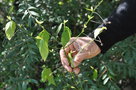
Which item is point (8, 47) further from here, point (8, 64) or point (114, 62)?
point (114, 62)

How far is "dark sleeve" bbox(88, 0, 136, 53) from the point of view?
1.53 meters

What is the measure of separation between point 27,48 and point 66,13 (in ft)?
1.71

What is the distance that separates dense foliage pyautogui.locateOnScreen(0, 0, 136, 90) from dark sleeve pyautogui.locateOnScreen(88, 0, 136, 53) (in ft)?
0.29

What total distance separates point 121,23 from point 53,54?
48 cm

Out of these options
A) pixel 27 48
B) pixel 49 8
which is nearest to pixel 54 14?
pixel 49 8

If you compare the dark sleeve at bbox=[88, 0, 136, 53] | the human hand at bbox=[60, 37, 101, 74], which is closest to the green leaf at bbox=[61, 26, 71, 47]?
the human hand at bbox=[60, 37, 101, 74]

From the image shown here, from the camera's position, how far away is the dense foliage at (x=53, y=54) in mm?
1652

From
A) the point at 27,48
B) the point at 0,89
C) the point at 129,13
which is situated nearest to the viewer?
the point at 129,13

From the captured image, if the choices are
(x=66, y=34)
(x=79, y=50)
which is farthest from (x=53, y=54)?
(x=66, y=34)

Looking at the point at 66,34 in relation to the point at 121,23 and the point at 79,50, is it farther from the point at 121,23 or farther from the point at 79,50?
the point at 121,23

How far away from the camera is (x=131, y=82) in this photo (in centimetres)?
236

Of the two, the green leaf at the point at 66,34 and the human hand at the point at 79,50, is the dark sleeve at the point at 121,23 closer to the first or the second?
the human hand at the point at 79,50

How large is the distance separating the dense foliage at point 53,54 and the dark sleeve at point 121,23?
0.29 ft

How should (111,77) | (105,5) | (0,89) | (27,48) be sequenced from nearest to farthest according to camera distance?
(111,77) < (27,48) < (0,89) < (105,5)
